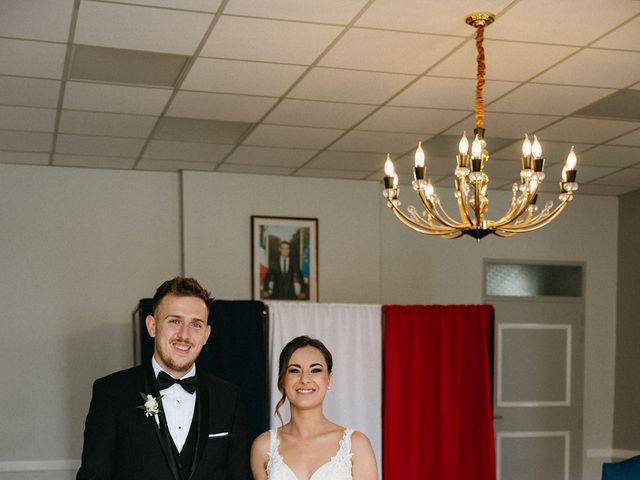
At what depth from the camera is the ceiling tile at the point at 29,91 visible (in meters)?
4.80

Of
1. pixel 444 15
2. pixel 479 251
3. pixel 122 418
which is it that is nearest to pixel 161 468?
pixel 122 418

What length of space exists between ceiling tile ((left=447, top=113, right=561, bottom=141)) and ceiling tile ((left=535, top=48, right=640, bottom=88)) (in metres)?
0.74

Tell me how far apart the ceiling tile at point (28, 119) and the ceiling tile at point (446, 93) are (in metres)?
2.27

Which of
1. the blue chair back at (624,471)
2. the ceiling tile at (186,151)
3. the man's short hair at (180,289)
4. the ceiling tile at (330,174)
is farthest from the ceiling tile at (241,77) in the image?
the blue chair back at (624,471)

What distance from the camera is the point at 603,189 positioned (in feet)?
26.7

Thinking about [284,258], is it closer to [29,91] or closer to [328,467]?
[29,91]

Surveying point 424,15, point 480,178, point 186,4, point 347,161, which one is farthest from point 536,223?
point 347,161

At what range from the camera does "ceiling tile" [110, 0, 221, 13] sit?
3625 millimetres

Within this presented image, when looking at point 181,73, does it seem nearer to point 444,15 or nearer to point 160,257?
point 444,15

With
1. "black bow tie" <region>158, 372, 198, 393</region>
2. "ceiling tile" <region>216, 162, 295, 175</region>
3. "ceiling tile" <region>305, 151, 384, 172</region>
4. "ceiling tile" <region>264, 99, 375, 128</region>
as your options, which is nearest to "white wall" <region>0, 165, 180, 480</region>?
"ceiling tile" <region>216, 162, 295, 175</region>

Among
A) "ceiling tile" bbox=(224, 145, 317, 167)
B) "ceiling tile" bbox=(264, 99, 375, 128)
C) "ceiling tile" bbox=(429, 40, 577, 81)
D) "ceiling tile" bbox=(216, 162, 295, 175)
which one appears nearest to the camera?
"ceiling tile" bbox=(429, 40, 577, 81)

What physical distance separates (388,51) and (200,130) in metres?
2.12

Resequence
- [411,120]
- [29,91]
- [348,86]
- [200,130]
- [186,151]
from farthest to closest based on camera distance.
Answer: [186,151] → [200,130] → [411,120] → [29,91] → [348,86]

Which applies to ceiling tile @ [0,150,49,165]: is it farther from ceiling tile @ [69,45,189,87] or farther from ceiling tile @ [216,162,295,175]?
ceiling tile @ [69,45,189,87]
